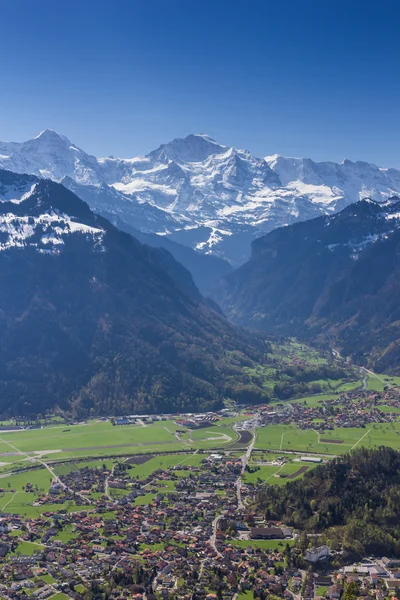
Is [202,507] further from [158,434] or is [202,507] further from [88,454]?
[158,434]

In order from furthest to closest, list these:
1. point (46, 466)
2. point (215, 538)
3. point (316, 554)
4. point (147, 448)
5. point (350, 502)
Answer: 1. point (147, 448)
2. point (46, 466)
3. point (350, 502)
4. point (215, 538)
5. point (316, 554)

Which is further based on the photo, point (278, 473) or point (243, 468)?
point (243, 468)

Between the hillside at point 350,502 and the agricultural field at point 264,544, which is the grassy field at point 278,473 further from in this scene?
the agricultural field at point 264,544

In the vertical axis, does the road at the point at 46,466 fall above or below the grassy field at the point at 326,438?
above

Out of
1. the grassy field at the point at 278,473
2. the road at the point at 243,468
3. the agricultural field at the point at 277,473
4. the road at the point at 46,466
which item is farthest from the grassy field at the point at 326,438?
the road at the point at 46,466

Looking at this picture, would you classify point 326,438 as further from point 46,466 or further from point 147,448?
point 46,466

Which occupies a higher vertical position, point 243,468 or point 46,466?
point 46,466

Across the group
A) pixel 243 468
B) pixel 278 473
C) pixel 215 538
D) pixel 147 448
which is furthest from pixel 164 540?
pixel 147 448

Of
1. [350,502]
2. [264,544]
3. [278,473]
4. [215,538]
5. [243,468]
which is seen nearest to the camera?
[264,544]

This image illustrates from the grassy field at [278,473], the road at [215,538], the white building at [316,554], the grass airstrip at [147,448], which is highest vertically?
the grass airstrip at [147,448]
